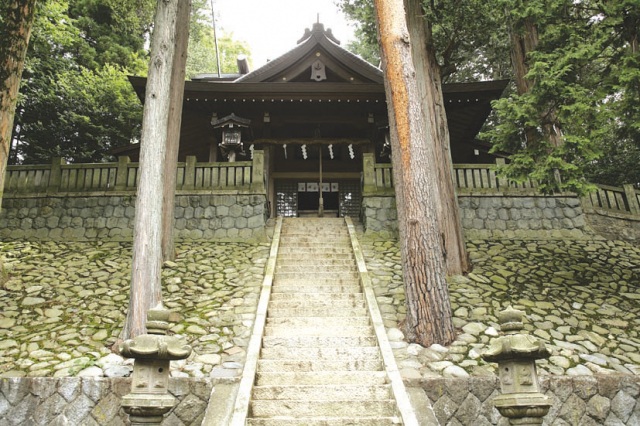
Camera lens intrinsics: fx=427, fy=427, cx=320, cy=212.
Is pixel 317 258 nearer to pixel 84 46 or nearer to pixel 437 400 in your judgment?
pixel 437 400

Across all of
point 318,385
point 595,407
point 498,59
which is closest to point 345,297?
point 318,385

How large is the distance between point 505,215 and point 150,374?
8716 millimetres

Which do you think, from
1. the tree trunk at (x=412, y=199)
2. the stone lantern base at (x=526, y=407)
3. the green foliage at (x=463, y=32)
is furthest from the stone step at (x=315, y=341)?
the green foliage at (x=463, y=32)

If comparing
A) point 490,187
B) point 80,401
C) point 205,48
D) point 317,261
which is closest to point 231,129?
point 317,261

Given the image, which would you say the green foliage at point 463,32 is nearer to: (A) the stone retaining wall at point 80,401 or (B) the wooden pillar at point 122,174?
(B) the wooden pillar at point 122,174

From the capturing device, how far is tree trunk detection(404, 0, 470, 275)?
310 inches

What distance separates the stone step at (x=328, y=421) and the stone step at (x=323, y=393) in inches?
12.8

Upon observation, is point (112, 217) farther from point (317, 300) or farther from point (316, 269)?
point (317, 300)

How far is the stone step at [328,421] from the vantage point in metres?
4.03

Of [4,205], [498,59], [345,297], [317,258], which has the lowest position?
[345,297]

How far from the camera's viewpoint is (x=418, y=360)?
17.0ft

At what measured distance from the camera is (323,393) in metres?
4.44

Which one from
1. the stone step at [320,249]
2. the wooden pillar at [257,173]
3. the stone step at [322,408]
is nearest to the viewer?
the stone step at [322,408]

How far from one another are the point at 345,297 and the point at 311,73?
7.99 metres
